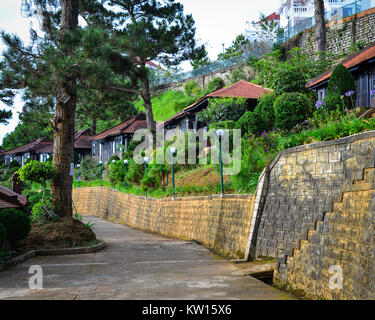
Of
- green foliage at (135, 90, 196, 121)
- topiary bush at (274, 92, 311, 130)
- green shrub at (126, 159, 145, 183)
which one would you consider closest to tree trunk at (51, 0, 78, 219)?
topiary bush at (274, 92, 311, 130)

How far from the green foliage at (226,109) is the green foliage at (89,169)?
21.7 m

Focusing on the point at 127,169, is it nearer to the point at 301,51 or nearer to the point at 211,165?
the point at 211,165

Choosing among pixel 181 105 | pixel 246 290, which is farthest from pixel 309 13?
pixel 246 290

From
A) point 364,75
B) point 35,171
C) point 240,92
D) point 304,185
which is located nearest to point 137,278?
point 304,185

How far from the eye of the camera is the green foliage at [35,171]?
44.0ft

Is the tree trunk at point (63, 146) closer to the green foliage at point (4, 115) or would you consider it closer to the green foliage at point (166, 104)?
the green foliage at point (4, 115)

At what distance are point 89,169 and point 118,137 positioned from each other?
4505 mm

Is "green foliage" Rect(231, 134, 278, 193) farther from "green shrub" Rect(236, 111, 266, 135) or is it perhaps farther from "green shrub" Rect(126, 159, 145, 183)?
A: "green shrub" Rect(126, 159, 145, 183)

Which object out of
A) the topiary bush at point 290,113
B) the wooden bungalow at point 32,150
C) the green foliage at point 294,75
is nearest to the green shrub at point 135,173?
the green foliage at point 294,75

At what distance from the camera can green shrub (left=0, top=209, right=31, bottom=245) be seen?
1073 cm

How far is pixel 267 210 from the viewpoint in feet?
36.6

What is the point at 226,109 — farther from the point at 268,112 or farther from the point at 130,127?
the point at 130,127

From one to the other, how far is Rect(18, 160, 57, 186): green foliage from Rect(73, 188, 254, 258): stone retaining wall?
215 inches

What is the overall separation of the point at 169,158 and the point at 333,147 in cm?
1699
